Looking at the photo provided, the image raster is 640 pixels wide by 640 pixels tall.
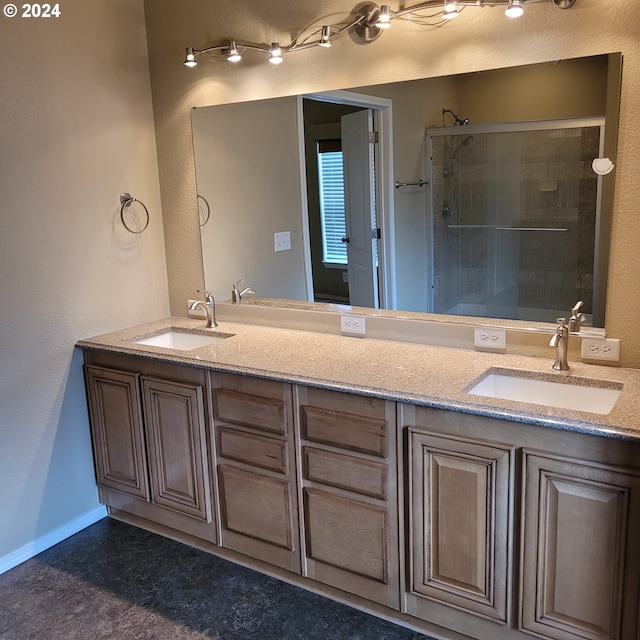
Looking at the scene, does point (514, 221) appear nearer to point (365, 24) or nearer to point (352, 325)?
point (352, 325)

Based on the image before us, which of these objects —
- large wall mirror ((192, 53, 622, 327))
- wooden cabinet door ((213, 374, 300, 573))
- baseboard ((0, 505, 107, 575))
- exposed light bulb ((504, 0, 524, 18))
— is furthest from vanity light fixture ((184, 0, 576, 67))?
baseboard ((0, 505, 107, 575))

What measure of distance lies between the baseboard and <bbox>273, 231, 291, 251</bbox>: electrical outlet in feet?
5.08

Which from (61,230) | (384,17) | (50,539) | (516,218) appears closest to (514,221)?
(516,218)

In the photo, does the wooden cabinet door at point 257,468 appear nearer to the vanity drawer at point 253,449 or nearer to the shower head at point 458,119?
the vanity drawer at point 253,449

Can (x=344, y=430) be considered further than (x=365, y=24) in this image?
No

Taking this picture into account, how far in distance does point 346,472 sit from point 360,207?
1143 millimetres

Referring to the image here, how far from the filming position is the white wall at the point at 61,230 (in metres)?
2.71

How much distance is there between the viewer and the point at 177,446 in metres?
2.78

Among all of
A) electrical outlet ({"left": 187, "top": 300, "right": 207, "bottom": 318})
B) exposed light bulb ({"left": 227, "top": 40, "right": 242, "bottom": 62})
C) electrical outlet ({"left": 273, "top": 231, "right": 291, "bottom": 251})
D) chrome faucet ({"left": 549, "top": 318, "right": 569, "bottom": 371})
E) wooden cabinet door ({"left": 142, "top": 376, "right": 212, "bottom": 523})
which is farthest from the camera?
electrical outlet ({"left": 187, "top": 300, "right": 207, "bottom": 318})

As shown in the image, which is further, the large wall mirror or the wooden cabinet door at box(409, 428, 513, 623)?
the large wall mirror

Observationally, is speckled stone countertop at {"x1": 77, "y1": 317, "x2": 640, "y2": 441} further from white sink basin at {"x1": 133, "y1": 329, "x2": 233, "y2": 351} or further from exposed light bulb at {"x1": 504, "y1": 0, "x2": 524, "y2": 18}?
exposed light bulb at {"x1": 504, "y1": 0, "x2": 524, "y2": 18}

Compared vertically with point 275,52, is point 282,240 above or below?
below

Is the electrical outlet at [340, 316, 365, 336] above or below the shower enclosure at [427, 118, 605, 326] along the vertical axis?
below

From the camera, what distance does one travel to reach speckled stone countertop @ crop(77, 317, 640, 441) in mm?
1882
